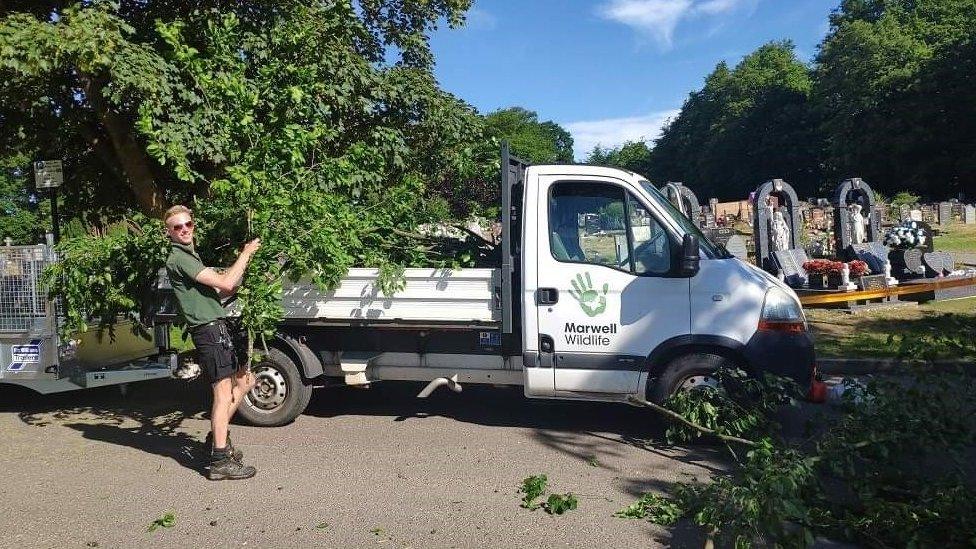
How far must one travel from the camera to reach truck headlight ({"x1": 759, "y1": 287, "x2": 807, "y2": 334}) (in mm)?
5484

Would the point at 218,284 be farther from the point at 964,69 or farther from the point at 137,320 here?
the point at 964,69

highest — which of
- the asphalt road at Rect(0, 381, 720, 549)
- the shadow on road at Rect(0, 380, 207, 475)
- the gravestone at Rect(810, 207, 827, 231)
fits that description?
the gravestone at Rect(810, 207, 827, 231)

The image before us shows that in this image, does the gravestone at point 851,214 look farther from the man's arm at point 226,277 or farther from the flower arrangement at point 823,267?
the man's arm at point 226,277

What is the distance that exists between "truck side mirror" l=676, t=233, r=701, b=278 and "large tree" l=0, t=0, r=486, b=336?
7.66 feet

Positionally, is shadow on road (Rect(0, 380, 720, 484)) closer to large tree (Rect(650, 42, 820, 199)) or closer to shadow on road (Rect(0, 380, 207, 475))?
shadow on road (Rect(0, 380, 207, 475))

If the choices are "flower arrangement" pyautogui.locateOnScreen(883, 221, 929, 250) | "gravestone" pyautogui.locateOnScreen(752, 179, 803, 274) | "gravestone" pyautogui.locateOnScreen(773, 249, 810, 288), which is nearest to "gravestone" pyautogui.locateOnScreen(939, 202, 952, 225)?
"flower arrangement" pyautogui.locateOnScreen(883, 221, 929, 250)

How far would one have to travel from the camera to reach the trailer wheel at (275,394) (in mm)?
6305

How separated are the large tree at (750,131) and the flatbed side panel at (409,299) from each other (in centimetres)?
6252

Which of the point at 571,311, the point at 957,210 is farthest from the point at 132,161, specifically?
the point at 957,210

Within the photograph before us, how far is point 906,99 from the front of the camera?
4881 cm

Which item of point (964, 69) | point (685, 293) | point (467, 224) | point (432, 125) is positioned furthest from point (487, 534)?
point (964, 69)

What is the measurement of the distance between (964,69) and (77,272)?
5354cm

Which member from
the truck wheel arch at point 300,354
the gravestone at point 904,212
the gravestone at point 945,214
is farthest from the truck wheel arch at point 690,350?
the gravestone at point 945,214

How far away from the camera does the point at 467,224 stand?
720 centimetres
